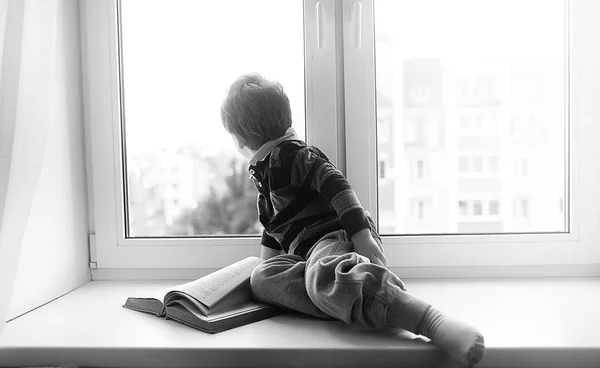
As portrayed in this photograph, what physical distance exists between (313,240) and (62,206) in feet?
1.88

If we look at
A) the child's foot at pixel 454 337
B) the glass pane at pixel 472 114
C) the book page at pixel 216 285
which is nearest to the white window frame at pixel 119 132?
the glass pane at pixel 472 114

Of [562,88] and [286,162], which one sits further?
[562,88]

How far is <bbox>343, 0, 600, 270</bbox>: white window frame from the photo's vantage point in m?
1.29

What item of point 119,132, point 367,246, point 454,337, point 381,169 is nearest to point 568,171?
point 381,169

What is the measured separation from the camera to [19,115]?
0.95 meters

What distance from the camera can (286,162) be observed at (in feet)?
3.81

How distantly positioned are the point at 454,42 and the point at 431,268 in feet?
1.73

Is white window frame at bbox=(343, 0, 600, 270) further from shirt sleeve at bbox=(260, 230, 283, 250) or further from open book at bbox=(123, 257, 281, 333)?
open book at bbox=(123, 257, 281, 333)

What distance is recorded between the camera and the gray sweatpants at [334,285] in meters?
0.92

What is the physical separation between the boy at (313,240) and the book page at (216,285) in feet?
0.13

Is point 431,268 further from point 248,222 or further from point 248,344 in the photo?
point 248,344

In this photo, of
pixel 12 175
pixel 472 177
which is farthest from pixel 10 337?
pixel 472 177

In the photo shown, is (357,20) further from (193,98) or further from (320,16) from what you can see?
(193,98)

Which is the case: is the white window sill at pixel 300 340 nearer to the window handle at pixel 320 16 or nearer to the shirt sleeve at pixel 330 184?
the shirt sleeve at pixel 330 184
